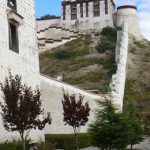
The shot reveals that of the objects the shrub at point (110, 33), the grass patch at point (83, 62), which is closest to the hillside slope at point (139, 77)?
the shrub at point (110, 33)

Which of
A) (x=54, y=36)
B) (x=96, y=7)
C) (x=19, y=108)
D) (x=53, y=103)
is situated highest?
(x=96, y=7)

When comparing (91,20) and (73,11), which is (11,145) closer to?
(91,20)

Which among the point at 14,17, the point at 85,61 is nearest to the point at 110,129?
the point at 14,17

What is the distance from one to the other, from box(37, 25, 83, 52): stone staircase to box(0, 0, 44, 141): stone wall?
49.6 metres

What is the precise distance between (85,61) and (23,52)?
4219 cm

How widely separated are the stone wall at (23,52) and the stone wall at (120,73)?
16.8m

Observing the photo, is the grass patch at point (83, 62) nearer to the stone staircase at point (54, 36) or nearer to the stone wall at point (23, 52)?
the stone staircase at point (54, 36)

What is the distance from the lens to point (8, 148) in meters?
16.1

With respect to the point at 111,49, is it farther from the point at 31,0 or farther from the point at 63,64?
the point at 31,0

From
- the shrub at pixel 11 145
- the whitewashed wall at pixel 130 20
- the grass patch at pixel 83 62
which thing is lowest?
the shrub at pixel 11 145

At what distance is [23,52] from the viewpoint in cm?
1978

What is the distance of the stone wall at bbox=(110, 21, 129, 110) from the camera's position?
42494 millimetres

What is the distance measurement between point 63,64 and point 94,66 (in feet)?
17.0

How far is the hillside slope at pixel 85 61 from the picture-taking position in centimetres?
5379
